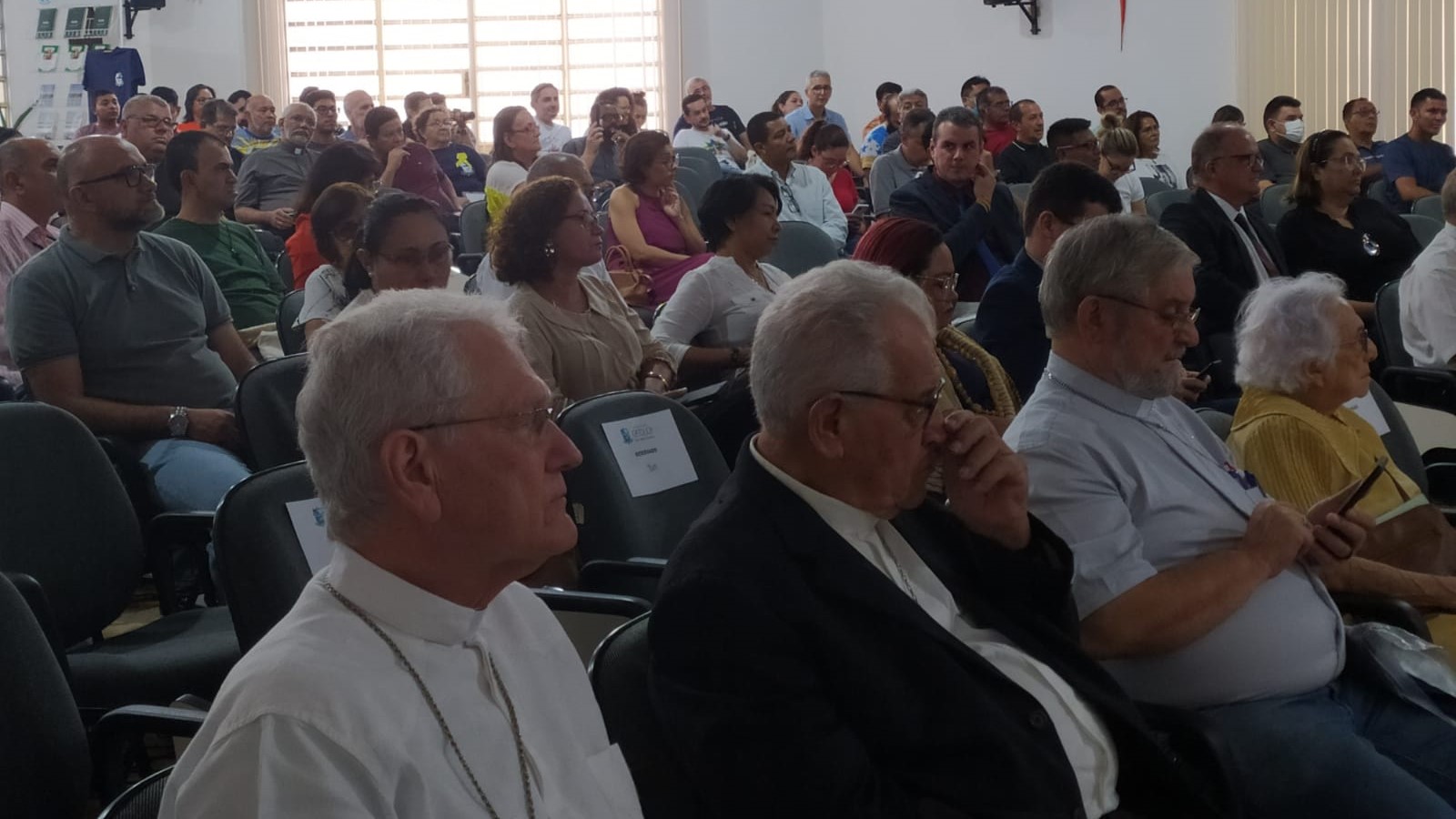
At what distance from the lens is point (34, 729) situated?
167 centimetres

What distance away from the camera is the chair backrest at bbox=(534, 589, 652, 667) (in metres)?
2.16

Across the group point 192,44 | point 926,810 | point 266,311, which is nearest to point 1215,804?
point 926,810

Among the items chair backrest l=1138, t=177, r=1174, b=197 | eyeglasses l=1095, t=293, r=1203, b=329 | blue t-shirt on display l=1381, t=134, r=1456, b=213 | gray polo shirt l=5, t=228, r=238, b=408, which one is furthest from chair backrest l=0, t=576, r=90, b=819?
blue t-shirt on display l=1381, t=134, r=1456, b=213

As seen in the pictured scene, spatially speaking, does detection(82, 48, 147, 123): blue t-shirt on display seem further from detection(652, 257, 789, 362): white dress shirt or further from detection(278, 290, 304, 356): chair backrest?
detection(652, 257, 789, 362): white dress shirt

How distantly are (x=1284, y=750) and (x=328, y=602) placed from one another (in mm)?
1324

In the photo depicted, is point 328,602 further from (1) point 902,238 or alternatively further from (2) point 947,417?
(1) point 902,238

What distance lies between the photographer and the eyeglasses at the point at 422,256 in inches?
130

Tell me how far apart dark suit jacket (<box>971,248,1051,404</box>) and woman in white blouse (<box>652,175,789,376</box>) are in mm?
908

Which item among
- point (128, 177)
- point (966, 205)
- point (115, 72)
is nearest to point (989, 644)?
point (128, 177)

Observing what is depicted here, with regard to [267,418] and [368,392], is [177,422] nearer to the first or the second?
[267,418]

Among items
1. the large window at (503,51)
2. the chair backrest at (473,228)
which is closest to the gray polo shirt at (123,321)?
the chair backrest at (473,228)

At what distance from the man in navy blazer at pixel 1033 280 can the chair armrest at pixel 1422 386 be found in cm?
132

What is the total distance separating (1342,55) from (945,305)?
28.8 ft

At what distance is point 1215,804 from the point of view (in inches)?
70.2
